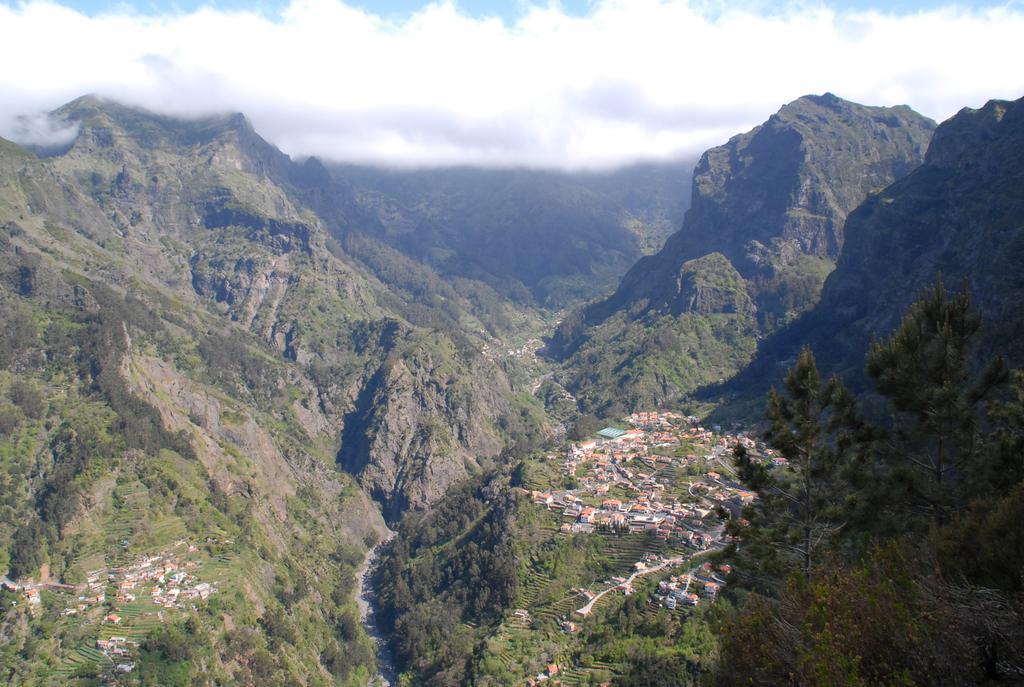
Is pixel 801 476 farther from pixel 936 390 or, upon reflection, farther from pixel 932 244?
pixel 932 244

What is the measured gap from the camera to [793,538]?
95.7 ft

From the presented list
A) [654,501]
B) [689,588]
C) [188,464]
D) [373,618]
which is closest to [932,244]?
[654,501]

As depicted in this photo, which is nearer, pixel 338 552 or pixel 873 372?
pixel 873 372

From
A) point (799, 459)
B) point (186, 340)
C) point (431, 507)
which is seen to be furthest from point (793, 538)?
point (186, 340)

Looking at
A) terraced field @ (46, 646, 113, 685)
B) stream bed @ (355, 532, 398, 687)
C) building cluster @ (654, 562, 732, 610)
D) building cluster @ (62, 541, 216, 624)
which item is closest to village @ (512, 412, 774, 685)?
building cluster @ (654, 562, 732, 610)

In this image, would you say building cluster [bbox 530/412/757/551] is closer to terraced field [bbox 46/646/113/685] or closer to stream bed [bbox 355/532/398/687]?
stream bed [bbox 355/532/398/687]

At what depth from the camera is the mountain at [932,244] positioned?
93.6 metres

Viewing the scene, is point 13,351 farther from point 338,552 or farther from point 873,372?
point 873,372

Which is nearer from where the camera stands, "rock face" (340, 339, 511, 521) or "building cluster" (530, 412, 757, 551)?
"building cluster" (530, 412, 757, 551)

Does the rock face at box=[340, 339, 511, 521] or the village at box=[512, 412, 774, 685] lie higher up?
the village at box=[512, 412, 774, 685]

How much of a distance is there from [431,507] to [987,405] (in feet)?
422

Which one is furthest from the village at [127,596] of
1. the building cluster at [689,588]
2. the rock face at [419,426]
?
the rock face at [419,426]

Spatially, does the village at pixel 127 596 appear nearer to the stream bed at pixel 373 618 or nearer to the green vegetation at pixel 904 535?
the stream bed at pixel 373 618

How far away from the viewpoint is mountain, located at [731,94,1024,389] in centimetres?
9356
